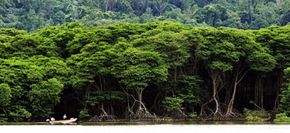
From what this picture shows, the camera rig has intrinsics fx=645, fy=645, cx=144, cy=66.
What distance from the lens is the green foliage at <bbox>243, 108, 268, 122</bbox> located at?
180ft

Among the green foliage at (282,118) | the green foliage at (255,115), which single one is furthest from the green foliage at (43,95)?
the green foliage at (282,118)

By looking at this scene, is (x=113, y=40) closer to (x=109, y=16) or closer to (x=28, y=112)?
(x=28, y=112)

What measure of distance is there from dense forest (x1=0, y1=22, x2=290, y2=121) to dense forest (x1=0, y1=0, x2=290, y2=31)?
43144 mm

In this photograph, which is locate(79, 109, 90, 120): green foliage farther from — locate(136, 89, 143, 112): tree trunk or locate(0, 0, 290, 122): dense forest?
locate(136, 89, 143, 112): tree trunk

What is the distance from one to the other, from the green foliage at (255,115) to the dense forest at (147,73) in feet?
0.32

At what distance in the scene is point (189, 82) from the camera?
5612 cm

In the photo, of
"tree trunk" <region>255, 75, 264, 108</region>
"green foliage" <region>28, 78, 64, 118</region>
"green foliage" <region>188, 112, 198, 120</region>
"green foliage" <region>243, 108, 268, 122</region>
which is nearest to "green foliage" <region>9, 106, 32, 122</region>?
"green foliage" <region>28, 78, 64, 118</region>

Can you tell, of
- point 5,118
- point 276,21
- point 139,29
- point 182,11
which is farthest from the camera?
point 182,11

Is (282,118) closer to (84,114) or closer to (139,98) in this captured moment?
(139,98)

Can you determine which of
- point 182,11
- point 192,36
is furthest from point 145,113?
point 182,11

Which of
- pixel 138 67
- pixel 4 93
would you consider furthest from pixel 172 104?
pixel 4 93

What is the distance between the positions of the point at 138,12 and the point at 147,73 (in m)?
73.9

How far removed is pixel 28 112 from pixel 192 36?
51.2 feet

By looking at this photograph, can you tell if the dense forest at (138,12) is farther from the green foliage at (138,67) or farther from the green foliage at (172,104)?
the green foliage at (172,104)
